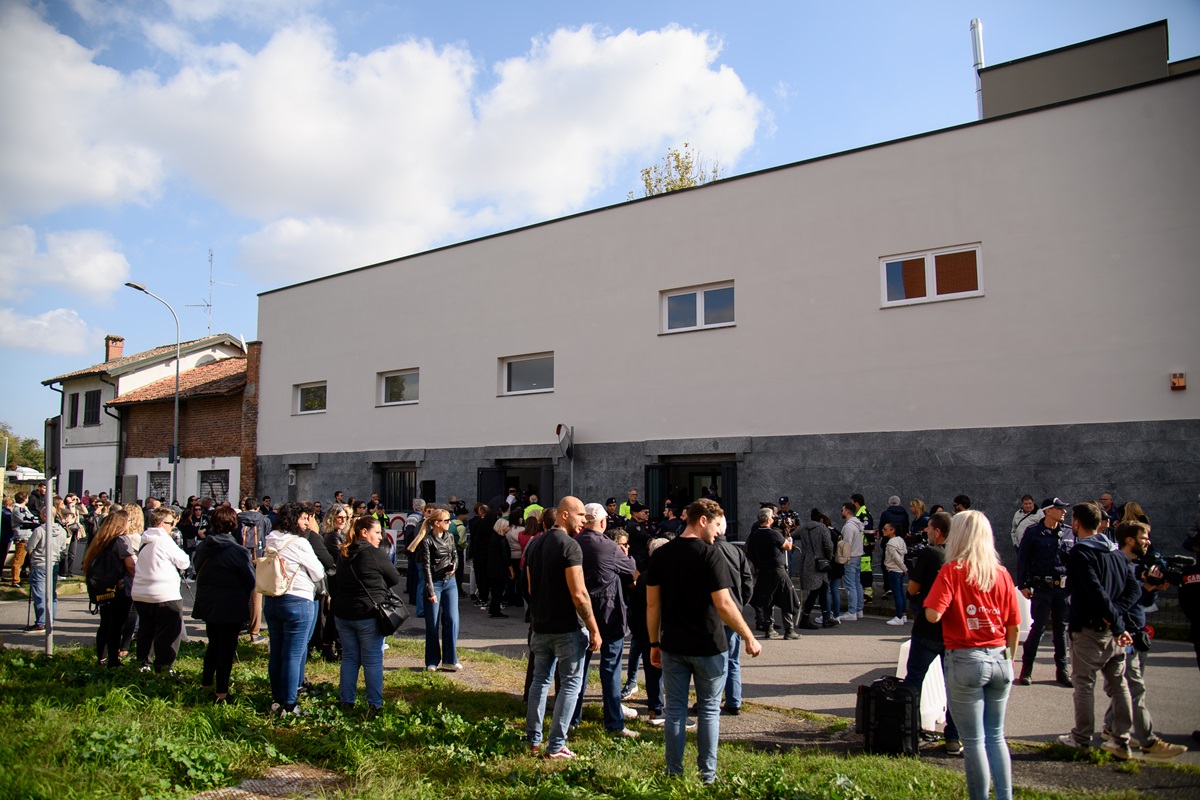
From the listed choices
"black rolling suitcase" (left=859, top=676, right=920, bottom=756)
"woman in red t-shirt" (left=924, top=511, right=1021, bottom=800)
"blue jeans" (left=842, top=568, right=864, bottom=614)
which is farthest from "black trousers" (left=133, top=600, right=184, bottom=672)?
"blue jeans" (left=842, top=568, right=864, bottom=614)

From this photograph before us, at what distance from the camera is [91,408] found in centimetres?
3108

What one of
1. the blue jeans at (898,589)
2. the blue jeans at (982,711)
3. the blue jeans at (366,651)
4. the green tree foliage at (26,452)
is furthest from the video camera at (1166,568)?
the green tree foliage at (26,452)

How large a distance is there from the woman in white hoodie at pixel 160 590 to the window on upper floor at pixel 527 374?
33.5 ft

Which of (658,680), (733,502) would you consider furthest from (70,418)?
(658,680)

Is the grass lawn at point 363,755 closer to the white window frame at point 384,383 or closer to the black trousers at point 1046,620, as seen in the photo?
the black trousers at point 1046,620

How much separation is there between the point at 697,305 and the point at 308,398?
12282 millimetres

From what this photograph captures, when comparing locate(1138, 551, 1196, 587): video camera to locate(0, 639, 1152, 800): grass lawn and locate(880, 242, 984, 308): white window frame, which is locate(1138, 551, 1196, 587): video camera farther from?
locate(880, 242, 984, 308): white window frame

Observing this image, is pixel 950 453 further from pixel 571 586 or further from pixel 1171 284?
pixel 571 586

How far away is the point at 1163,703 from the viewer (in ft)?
23.1

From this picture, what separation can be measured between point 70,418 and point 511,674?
31.2m

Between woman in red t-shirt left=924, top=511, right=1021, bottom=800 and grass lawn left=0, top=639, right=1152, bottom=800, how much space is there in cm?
46

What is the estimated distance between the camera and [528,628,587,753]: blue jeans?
5686mm

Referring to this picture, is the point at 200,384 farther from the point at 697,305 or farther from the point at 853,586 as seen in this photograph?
the point at 853,586

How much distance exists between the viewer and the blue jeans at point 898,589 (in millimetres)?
11373
